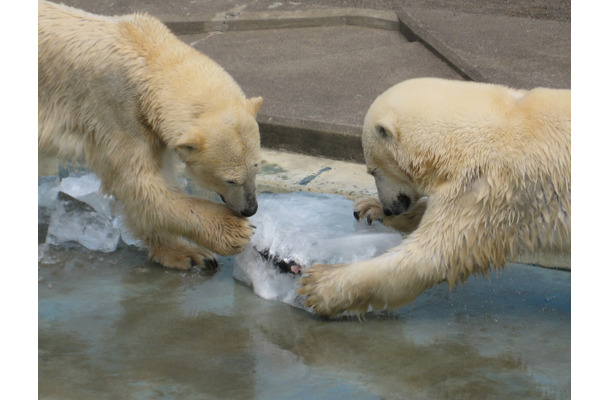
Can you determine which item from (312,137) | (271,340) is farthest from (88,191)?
(271,340)

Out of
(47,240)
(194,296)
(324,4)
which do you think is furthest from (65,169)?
(324,4)

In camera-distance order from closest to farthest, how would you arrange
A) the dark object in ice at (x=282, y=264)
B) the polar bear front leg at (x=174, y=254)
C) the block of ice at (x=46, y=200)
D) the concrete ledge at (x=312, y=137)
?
the dark object in ice at (x=282, y=264) < the polar bear front leg at (x=174, y=254) < the block of ice at (x=46, y=200) < the concrete ledge at (x=312, y=137)

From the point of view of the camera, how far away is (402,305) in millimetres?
3699

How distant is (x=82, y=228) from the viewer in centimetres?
462

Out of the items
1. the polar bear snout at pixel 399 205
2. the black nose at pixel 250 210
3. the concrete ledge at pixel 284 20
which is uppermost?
the concrete ledge at pixel 284 20

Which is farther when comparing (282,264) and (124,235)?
(124,235)

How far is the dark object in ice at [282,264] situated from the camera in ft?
13.3

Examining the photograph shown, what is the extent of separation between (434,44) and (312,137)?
2064 millimetres

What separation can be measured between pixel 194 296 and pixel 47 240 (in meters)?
1.07

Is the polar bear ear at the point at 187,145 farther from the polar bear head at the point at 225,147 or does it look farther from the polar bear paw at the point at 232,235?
the polar bear paw at the point at 232,235

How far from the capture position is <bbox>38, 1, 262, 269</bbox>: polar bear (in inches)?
149

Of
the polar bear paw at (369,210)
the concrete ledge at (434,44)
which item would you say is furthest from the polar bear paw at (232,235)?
the concrete ledge at (434,44)

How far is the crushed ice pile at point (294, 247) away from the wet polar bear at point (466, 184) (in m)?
0.31

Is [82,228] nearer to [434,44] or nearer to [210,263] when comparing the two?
[210,263]
